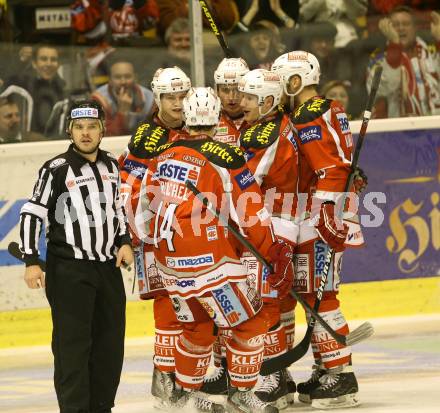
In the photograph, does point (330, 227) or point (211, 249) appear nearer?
point (211, 249)

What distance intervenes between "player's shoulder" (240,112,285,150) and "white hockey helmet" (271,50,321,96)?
0.30 metres

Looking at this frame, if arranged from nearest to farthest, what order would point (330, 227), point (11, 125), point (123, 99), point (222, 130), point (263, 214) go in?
point (263, 214) < point (330, 227) < point (222, 130) < point (11, 125) < point (123, 99)

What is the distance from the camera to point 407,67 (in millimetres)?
9164

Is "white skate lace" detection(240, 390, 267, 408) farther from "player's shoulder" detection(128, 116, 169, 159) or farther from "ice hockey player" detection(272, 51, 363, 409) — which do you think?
"player's shoulder" detection(128, 116, 169, 159)

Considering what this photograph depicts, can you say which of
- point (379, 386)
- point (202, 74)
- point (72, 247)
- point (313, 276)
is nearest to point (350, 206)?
point (313, 276)

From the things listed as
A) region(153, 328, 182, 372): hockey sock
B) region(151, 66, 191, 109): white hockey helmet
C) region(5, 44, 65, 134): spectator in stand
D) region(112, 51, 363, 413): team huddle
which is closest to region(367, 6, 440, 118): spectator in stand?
region(5, 44, 65, 134): spectator in stand

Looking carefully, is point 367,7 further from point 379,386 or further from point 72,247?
point 72,247

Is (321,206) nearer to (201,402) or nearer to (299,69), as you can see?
(299,69)

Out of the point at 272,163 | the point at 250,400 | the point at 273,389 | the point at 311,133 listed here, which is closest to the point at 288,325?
the point at 273,389

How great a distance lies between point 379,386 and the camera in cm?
698

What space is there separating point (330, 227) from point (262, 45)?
9.06ft

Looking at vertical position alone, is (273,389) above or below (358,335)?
below

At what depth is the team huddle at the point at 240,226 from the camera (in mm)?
5918

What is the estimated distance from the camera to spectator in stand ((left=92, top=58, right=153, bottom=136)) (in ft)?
28.4
